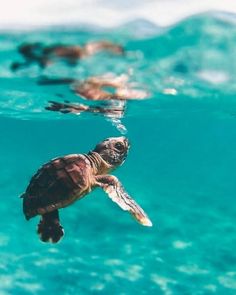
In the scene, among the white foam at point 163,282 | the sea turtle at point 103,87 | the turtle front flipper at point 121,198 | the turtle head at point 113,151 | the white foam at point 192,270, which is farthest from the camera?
the sea turtle at point 103,87

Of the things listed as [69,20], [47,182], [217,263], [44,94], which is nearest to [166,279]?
[217,263]

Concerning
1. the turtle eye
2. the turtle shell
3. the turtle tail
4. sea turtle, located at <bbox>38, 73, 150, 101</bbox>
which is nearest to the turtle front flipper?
the turtle shell

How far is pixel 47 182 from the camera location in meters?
9.62

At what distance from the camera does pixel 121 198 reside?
31.5 feet

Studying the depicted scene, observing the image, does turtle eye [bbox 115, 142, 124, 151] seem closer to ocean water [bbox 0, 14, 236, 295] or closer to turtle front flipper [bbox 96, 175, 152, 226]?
turtle front flipper [bbox 96, 175, 152, 226]

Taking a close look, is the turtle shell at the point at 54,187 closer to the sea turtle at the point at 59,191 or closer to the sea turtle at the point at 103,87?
the sea turtle at the point at 59,191

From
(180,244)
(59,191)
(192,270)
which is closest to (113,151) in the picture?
(59,191)

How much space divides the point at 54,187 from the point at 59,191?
0.14 metres

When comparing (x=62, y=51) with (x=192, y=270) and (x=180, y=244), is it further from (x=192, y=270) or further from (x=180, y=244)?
(x=180, y=244)

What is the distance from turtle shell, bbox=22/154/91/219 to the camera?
31.5 feet

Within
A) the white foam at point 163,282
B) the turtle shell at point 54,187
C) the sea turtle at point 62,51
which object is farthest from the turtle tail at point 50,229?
the sea turtle at point 62,51

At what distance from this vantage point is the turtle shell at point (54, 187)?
9594mm

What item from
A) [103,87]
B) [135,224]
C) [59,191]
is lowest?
[59,191]

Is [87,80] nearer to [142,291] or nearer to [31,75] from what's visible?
[31,75]
